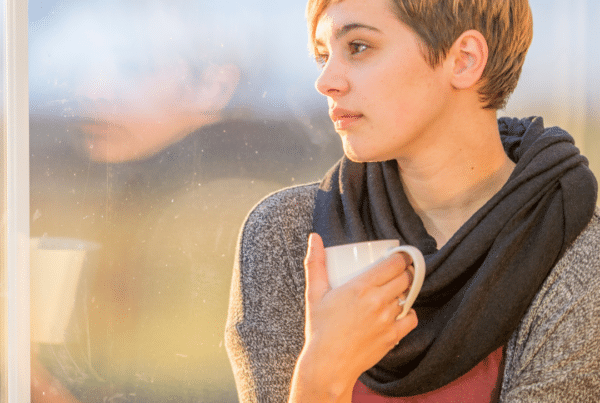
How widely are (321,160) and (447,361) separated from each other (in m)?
0.63

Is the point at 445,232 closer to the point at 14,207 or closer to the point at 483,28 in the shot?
the point at 483,28

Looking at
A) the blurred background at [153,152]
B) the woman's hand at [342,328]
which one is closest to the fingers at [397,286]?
the woman's hand at [342,328]

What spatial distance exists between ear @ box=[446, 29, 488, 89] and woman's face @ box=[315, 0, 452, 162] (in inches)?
1.2

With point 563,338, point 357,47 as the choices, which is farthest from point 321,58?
point 563,338

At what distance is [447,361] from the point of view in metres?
0.81

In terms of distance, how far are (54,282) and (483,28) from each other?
3.59 ft

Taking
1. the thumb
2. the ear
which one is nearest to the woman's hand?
the thumb

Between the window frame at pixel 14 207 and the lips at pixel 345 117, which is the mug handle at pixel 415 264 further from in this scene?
the window frame at pixel 14 207

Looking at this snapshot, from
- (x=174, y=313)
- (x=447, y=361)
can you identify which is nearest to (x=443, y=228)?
(x=447, y=361)

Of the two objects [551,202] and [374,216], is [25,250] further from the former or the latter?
[551,202]

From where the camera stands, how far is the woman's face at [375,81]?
2.71 feet

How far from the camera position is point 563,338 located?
77 cm

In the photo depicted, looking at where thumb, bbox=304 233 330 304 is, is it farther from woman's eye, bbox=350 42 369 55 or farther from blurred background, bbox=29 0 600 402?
blurred background, bbox=29 0 600 402

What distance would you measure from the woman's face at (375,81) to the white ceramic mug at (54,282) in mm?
754
